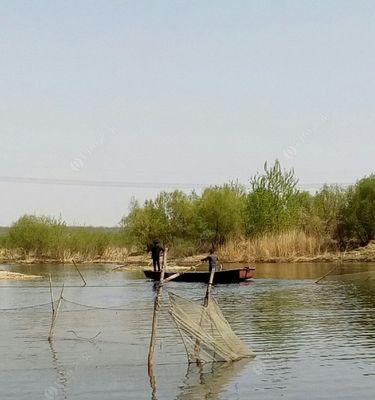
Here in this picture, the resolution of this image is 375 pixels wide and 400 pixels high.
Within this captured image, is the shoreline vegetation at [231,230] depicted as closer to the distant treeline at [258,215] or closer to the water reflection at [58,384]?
the distant treeline at [258,215]

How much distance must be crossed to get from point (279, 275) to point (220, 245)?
86.7 ft

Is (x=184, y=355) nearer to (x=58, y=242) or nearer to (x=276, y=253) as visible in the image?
(x=276, y=253)

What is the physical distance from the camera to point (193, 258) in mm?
74750

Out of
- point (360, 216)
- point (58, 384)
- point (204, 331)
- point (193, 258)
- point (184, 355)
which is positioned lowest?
point (58, 384)

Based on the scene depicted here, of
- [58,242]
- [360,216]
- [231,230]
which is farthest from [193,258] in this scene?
[58,242]

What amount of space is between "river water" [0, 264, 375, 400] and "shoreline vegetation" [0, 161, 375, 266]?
3002cm

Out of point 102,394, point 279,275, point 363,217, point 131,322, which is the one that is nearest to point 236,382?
point 102,394

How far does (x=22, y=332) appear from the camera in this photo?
26562 millimetres

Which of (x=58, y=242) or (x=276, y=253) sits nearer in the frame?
(x=276, y=253)

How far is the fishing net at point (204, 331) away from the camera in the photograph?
61.7 ft

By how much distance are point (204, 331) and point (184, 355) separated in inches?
97.0

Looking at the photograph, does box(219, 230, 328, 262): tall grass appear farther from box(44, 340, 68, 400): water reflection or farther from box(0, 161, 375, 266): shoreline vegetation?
box(44, 340, 68, 400): water reflection

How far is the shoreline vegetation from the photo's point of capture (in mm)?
70562

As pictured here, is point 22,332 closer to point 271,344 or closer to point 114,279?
point 271,344
